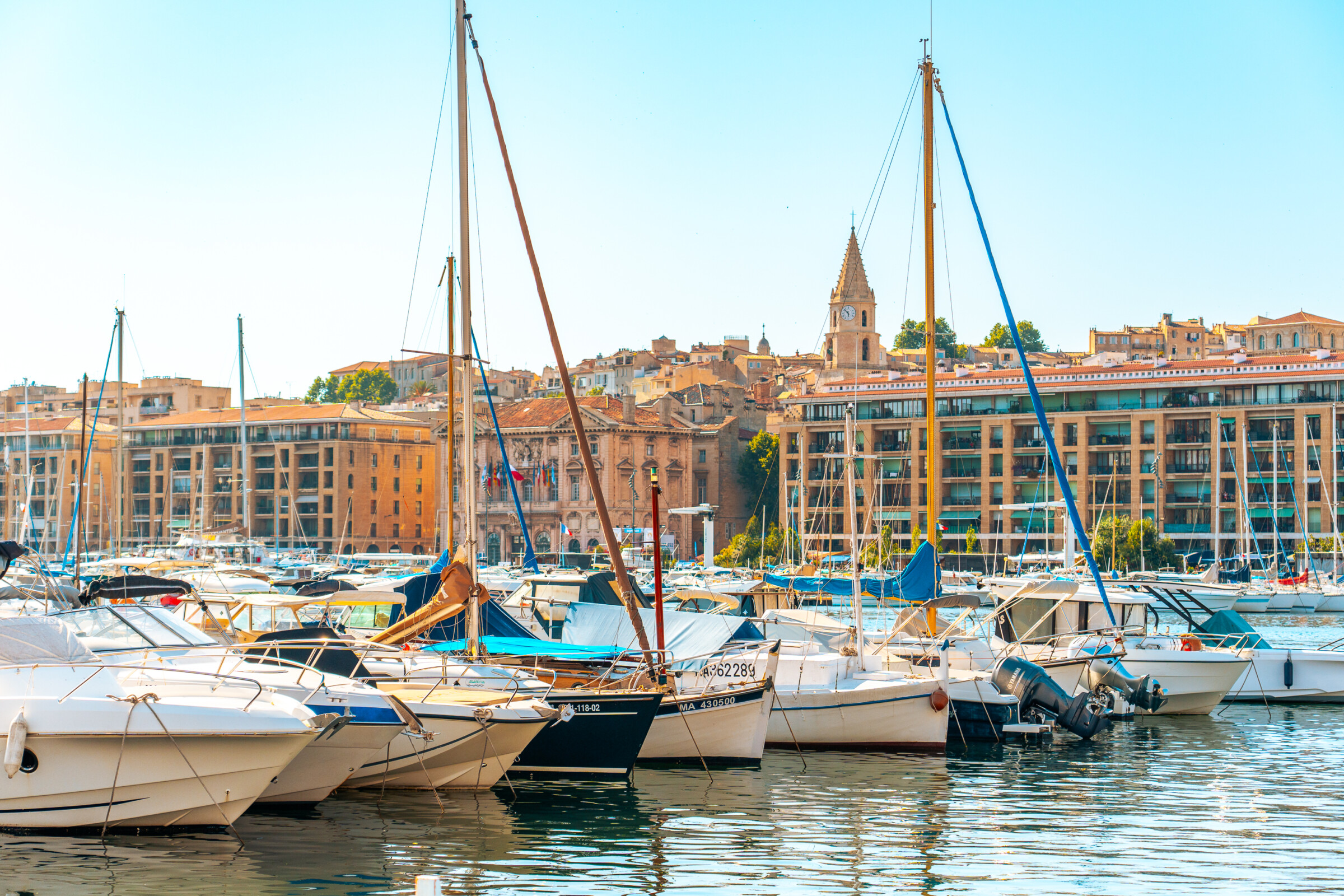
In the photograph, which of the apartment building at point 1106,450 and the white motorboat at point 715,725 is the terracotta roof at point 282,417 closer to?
the apartment building at point 1106,450

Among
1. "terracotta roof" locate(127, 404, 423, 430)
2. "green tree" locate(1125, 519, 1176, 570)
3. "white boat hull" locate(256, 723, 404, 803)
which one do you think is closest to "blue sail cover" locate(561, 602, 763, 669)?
"white boat hull" locate(256, 723, 404, 803)

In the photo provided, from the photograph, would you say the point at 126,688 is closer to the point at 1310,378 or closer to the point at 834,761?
the point at 834,761

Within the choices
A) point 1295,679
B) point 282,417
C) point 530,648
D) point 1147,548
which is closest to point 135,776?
point 530,648

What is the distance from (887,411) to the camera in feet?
344

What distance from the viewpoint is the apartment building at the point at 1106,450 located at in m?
91.6

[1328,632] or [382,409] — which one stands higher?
[382,409]

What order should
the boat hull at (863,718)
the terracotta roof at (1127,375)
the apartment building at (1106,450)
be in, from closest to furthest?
1. the boat hull at (863,718)
2. the apartment building at (1106,450)
3. the terracotta roof at (1127,375)

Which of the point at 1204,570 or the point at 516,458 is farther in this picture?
the point at 516,458

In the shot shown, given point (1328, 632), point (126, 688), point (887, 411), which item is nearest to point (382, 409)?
point (887, 411)

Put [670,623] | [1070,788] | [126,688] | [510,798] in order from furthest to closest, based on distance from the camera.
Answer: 1. [670,623]
2. [1070,788]
3. [510,798]
4. [126,688]

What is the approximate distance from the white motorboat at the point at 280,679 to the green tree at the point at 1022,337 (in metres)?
147

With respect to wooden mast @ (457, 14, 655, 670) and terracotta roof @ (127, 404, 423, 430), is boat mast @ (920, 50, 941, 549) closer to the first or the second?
wooden mast @ (457, 14, 655, 670)

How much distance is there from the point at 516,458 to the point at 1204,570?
181ft

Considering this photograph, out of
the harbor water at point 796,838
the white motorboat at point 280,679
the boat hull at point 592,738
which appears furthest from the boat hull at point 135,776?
the boat hull at point 592,738
